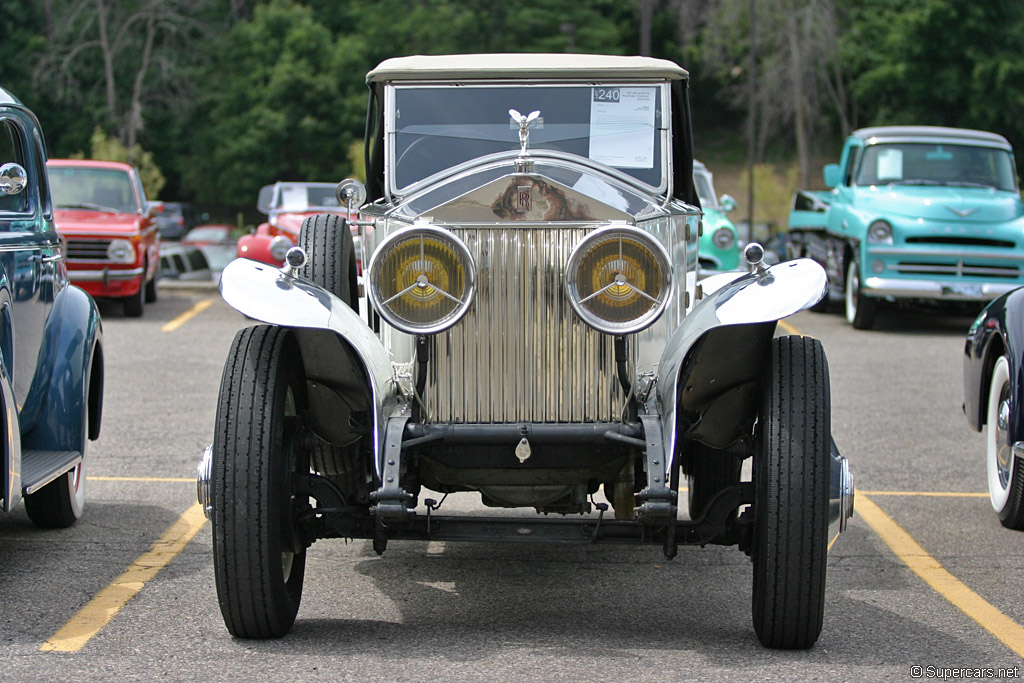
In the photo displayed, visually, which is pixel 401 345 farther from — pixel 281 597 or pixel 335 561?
pixel 335 561

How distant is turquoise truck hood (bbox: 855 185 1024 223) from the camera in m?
13.9

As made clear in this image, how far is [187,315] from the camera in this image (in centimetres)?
1513

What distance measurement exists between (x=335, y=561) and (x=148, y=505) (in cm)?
144

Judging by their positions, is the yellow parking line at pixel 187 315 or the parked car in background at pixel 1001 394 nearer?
the parked car in background at pixel 1001 394

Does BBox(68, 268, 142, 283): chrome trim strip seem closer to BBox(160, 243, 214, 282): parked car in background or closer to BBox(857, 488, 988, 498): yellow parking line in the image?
BBox(160, 243, 214, 282): parked car in background

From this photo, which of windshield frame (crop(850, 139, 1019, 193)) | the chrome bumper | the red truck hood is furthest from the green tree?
the chrome bumper

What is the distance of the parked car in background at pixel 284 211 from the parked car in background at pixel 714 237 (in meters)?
4.02

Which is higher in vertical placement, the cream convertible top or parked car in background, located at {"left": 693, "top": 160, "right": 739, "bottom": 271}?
the cream convertible top

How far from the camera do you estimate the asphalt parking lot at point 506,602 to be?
13.3ft

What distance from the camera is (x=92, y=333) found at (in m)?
6.01

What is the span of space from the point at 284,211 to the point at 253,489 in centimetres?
1311

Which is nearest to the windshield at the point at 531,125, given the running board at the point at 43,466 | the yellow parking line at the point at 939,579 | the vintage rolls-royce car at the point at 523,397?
the vintage rolls-royce car at the point at 523,397

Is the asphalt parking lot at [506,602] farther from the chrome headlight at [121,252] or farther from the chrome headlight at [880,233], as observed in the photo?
the chrome headlight at [121,252]

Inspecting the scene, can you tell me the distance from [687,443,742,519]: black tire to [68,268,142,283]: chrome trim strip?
1009 cm
